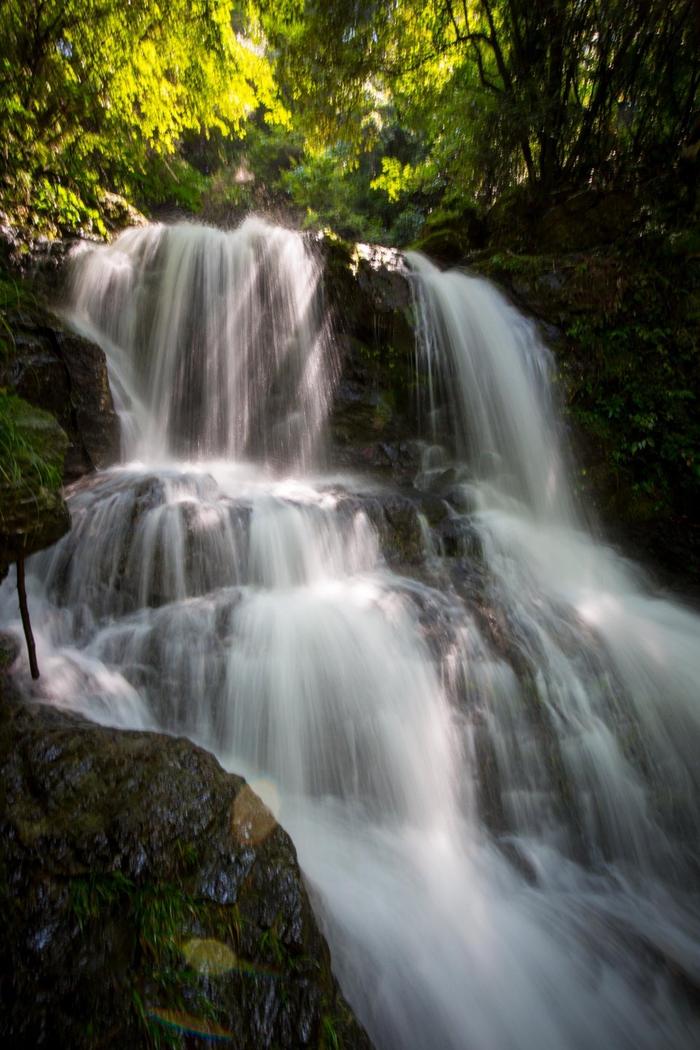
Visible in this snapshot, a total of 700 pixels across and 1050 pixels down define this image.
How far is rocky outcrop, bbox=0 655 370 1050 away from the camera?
130 cm

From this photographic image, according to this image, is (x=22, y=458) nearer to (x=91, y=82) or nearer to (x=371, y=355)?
(x=371, y=355)

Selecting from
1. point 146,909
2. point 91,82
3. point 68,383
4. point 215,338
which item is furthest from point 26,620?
point 91,82

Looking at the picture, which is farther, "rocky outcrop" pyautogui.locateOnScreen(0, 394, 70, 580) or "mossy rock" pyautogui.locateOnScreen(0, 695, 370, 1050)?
"rocky outcrop" pyautogui.locateOnScreen(0, 394, 70, 580)

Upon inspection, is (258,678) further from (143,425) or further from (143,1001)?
(143,425)

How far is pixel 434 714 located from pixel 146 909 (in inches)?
86.1

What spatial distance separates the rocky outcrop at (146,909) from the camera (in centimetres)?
130

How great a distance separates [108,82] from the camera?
248 inches

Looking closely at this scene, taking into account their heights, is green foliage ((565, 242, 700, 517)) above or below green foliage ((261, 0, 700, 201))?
below

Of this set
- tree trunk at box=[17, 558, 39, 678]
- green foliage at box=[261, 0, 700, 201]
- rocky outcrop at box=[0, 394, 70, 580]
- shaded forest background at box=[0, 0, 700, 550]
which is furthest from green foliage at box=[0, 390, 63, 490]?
green foliage at box=[261, 0, 700, 201]

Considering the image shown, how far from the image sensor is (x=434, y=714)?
329 cm

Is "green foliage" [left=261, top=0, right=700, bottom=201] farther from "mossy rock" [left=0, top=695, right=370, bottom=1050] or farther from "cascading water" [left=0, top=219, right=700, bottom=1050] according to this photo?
"mossy rock" [left=0, top=695, right=370, bottom=1050]

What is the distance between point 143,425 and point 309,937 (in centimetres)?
635

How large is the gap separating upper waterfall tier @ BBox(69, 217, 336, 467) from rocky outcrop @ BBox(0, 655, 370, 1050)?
5369mm

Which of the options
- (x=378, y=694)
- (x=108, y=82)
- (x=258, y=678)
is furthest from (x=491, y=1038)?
(x=108, y=82)
